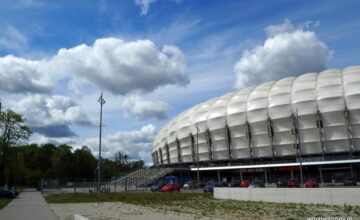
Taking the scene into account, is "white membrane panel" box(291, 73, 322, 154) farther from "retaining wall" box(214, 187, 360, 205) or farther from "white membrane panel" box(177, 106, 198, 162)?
"retaining wall" box(214, 187, 360, 205)

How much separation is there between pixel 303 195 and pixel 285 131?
5028cm

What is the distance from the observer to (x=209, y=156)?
84938 mm

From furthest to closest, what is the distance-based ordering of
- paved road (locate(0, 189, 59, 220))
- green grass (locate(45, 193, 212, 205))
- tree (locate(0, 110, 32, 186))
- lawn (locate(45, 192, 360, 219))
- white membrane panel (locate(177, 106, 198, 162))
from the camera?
white membrane panel (locate(177, 106, 198, 162)) < tree (locate(0, 110, 32, 186)) < green grass (locate(45, 193, 212, 205)) < paved road (locate(0, 189, 59, 220)) < lawn (locate(45, 192, 360, 219))

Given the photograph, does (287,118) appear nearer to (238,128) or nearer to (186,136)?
(238,128)

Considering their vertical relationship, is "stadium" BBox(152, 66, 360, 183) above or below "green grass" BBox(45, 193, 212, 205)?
above

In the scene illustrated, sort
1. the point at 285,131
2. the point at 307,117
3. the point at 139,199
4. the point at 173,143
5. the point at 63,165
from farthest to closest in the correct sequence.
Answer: the point at 63,165 < the point at 173,143 < the point at 285,131 < the point at 307,117 < the point at 139,199

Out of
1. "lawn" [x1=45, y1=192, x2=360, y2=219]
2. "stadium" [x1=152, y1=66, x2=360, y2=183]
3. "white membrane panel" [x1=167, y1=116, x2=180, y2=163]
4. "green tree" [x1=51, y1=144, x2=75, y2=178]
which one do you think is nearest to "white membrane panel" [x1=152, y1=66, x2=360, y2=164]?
"stadium" [x1=152, y1=66, x2=360, y2=183]

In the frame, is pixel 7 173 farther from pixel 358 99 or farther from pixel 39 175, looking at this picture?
pixel 358 99

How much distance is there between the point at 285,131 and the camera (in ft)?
244

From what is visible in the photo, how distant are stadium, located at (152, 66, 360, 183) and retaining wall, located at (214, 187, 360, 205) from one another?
37.6 metres

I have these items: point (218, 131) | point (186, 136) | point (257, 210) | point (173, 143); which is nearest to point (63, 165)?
point (173, 143)

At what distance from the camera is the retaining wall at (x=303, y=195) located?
22.7 meters

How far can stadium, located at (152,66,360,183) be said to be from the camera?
6919 cm

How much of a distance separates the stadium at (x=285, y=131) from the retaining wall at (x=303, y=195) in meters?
37.6
